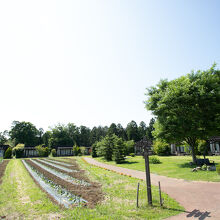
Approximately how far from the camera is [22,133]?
82.7 metres

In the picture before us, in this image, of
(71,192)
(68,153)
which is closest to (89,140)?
(68,153)

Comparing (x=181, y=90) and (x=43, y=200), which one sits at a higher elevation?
(x=181, y=90)

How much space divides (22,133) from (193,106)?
85159 mm

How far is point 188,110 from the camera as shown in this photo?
1930cm

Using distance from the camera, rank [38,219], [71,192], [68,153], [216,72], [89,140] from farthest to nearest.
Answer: [89,140], [68,153], [216,72], [71,192], [38,219]

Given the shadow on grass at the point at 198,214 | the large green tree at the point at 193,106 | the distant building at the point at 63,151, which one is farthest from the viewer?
the distant building at the point at 63,151

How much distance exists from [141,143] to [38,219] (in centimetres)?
601

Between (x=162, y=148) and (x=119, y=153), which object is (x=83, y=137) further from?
(x=119, y=153)

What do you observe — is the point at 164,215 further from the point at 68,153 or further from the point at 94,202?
the point at 68,153

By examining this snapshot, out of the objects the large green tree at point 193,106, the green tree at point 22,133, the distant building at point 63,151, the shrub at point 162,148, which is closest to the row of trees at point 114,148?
the shrub at point 162,148

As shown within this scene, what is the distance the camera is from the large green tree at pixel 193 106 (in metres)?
18.8

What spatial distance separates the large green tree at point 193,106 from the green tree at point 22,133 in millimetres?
80839

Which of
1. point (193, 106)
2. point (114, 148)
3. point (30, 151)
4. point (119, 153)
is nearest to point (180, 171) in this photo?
point (193, 106)

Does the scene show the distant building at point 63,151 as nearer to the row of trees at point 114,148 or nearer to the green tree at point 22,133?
the green tree at point 22,133
